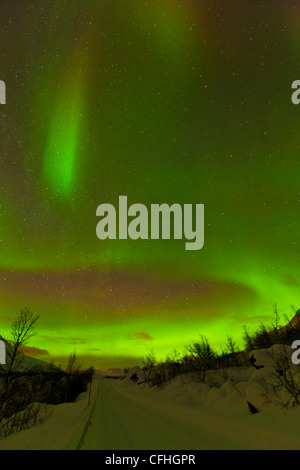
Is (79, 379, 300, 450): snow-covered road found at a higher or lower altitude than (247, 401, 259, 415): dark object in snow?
higher

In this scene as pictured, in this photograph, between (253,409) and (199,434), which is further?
(253,409)

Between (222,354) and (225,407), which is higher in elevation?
(225,407)

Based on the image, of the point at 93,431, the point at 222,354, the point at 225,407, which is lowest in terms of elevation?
the point at 222,354

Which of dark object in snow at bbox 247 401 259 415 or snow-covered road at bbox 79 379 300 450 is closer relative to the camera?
snow-covered road at bbox 79 379 300 450

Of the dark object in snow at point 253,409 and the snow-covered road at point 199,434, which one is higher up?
the snow-covered road at point 199,434

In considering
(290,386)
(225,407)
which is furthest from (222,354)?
(290,386)

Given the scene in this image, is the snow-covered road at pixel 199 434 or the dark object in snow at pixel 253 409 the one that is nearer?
the snow-covered road at pixel 199 434

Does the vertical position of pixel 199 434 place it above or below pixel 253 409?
above
